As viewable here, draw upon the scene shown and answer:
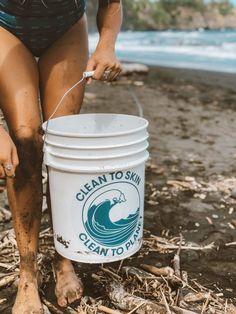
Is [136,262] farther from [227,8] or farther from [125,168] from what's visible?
[227,8]

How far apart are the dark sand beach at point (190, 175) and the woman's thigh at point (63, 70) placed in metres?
1.08

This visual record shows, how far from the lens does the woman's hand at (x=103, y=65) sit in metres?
2.58

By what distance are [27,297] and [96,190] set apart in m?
0.71

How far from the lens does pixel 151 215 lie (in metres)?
3.97

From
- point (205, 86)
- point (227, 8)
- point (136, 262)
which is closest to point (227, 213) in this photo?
point (136, 262)

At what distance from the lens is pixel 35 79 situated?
8.69 feet

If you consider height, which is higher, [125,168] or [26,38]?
[26,38]

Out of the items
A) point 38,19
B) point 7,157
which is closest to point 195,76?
point 38,19

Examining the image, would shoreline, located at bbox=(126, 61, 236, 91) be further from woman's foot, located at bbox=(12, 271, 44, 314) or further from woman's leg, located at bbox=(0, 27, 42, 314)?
woman's foot, located at bbox=(12, 271, 44, 314)

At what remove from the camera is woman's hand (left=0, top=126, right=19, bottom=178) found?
223 centimetres

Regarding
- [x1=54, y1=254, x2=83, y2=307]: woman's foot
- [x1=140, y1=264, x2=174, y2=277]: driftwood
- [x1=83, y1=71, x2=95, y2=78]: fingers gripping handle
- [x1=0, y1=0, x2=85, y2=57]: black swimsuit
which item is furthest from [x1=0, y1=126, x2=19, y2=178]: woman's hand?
[x1=140, y1=264, x2=174, y2=277]: driftwood

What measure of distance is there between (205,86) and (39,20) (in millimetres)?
9094

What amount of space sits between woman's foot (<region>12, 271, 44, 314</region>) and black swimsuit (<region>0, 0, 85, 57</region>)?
1.27m

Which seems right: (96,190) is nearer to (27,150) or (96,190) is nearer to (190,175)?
(27,150)
